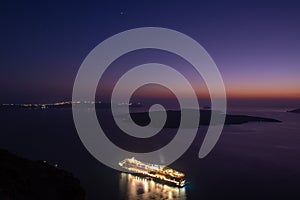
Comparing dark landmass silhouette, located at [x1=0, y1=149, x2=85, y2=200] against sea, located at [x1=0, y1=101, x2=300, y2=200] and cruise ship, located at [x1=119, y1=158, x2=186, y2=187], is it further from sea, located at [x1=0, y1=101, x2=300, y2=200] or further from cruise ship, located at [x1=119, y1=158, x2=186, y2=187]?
cruise ship, located at [x1=119, y1=158, x2=186, y2=187]

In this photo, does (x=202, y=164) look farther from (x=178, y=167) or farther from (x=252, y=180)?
(x=252, y=180)

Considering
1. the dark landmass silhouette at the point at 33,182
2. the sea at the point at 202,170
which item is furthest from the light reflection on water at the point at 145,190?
the dark landmass silhouette at the point at 33,182

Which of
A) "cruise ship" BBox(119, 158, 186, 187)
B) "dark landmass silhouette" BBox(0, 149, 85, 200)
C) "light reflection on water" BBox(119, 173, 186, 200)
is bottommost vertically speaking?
"light reflection on water" BBox(119, 173, 186, 200)

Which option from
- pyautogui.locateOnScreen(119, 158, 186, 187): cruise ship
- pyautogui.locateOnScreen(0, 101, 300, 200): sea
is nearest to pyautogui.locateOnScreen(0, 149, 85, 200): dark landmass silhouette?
pyautogui.locateOnScreen(0, 101, 300, 200): sea

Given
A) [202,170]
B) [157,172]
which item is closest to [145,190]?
[157,172]

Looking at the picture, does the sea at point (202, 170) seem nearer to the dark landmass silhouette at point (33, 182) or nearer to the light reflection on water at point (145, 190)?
the light reflection on water at point (145, 190)

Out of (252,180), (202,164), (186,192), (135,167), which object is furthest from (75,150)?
(252,180)
